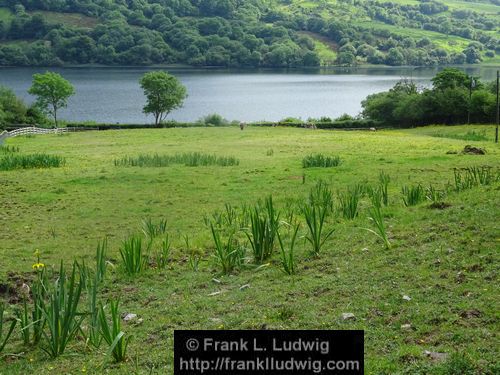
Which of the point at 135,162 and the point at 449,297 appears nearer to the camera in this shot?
the point at 449,297

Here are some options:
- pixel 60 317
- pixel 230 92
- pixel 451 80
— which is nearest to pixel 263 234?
pixel 60 317

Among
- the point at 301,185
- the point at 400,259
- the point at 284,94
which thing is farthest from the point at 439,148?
the point at 284,94

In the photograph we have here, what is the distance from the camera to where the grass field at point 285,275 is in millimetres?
6680

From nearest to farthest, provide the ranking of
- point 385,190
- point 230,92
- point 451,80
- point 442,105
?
point 385,190 → point 442,105 → point 451,80 → point 230,92

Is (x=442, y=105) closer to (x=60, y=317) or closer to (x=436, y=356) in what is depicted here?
(x=436, y=356)

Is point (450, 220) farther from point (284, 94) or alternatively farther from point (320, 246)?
point (284, 94)

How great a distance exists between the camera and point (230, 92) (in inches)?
5241

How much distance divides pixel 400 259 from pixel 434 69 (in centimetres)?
20175

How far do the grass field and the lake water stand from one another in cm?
7446

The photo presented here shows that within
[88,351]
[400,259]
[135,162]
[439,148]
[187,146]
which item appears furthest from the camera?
[187,146]

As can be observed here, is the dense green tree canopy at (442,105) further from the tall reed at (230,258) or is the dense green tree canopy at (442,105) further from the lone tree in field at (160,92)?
the tall reed at (230,258)

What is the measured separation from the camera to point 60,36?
196750 mm

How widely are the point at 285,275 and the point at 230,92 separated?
125 metres

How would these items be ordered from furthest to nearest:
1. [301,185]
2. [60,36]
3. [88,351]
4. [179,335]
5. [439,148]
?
[60,36]
[439,148]
[301,185]
[88,351]
[179,335]
